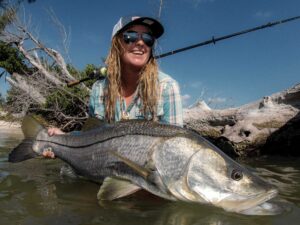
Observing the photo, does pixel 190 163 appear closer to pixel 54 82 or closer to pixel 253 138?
pixel 253 138

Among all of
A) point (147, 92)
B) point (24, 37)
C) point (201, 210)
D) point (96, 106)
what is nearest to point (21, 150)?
point (96, 106)

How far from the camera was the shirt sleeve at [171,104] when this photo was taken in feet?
15.6

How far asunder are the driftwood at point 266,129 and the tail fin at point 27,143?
419 centimetres

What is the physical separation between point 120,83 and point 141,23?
2.61 feet

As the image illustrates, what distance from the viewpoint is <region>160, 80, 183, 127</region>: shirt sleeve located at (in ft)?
15.6

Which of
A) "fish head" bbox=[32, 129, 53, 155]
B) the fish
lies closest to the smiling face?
the fish

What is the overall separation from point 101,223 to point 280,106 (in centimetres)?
592

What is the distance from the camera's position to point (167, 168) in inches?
119

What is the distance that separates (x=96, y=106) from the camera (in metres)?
5.10

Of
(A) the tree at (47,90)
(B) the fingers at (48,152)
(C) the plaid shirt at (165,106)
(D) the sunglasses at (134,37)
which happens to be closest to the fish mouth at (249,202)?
(C) the plaid shirt at (165,106)

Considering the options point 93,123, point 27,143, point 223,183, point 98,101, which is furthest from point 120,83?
point 223,183

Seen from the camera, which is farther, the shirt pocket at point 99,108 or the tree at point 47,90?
the tree at point 47,90

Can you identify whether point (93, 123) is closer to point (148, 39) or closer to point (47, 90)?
point (148, 39)

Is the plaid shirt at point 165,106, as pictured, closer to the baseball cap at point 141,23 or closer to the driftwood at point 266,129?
the baseball cap at point 141,23
